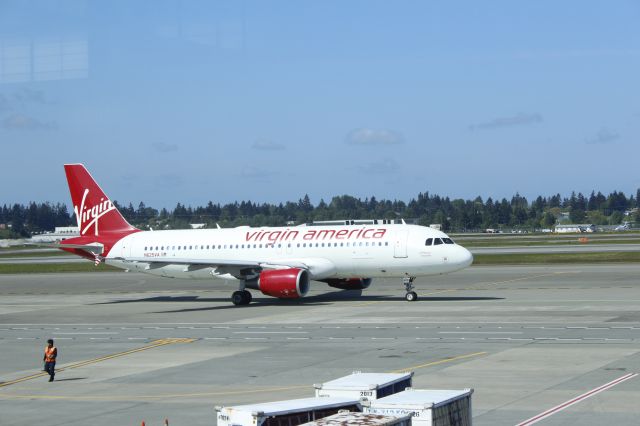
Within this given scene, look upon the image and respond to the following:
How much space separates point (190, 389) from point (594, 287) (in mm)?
38062

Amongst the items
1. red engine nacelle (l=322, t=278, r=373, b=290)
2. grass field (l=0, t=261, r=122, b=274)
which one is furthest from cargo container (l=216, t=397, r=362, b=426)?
grass field (l=0, t=261, r=122, b=274)

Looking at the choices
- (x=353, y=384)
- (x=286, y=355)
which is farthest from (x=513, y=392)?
(x=286, y=355)

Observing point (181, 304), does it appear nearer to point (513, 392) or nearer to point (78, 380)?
point (78, 380)

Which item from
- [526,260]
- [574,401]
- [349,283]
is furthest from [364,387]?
[526,260]

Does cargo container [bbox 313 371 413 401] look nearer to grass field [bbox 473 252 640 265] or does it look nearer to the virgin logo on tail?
the virgin logo on tail

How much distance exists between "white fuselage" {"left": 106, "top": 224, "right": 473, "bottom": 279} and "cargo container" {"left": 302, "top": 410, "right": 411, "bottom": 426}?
38446 mm

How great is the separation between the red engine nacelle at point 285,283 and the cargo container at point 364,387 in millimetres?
34546

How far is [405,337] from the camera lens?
Result: 37375 mm

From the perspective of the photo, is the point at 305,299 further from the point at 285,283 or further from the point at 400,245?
the point at 400,245

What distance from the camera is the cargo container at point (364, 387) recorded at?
17.2 m

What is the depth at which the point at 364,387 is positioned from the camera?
57.0ft

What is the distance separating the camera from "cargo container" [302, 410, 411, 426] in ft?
46.9

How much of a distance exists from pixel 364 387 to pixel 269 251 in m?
41.1

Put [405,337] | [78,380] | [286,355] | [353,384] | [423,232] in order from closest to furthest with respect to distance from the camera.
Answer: [353,384] → [78,380] → [286,355] → [405,337] → [423,232]
